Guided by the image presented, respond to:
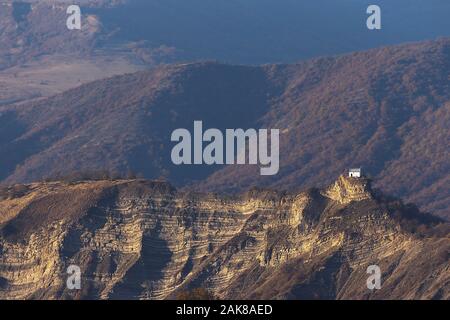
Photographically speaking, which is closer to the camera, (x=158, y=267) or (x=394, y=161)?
(x=158, y=267)

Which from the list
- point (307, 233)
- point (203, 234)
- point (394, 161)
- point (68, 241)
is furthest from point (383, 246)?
point (394, 161)

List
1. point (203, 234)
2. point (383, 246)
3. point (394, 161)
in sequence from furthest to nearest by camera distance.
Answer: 1. point (394, 161)
2. point (203, 234)
3. point (383, 246)
